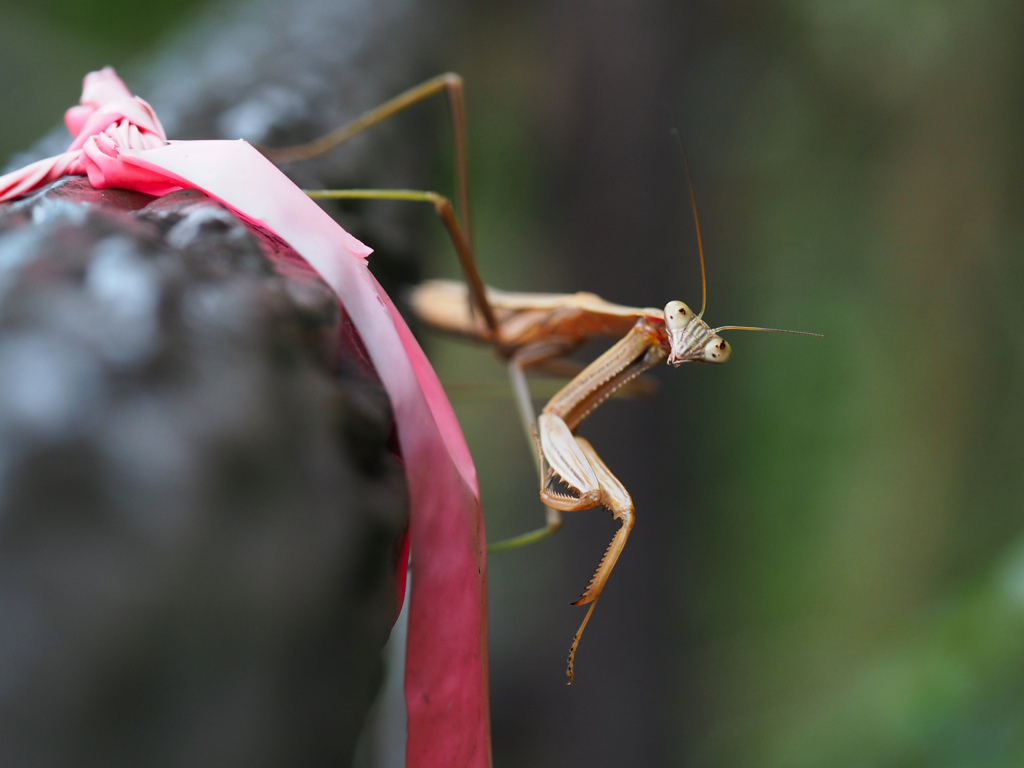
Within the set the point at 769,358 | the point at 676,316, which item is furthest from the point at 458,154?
the point at 769,358

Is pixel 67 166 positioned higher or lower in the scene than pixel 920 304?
lower

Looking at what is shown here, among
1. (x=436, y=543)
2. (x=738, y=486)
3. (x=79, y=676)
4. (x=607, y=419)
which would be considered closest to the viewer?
(x=79, y=676)

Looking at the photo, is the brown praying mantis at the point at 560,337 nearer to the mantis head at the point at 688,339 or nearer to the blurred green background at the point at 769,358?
the mantis head at the point at 688,339

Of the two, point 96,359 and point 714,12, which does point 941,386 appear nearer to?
point 714,12

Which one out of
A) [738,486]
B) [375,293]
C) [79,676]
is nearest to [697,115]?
[738,486]

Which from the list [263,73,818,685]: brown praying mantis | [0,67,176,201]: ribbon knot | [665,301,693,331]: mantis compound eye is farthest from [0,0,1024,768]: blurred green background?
[0,67,176,201]: ribbon knot

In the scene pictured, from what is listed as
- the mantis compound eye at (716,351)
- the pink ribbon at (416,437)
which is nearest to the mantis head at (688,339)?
the mantis compound eye at (716,351)

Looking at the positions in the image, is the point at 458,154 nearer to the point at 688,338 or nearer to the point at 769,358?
the point at 688,338
